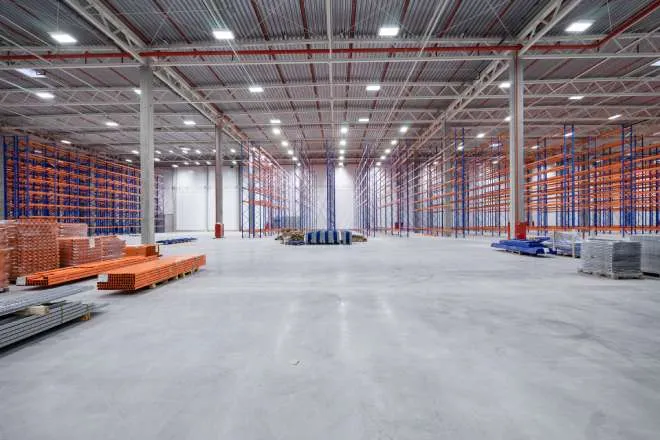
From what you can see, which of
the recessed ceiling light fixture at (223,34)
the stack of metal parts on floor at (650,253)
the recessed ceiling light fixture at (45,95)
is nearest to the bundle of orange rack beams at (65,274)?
the recessed ceiling light fixture at (223,34)

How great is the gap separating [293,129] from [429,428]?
2342cm

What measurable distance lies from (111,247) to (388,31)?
12.1m

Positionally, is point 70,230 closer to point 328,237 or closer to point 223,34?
point 223,34

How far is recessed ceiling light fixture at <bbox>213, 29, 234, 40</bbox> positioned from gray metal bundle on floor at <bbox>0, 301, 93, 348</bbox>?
1117 cm

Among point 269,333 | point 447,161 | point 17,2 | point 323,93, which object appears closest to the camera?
point 269,333

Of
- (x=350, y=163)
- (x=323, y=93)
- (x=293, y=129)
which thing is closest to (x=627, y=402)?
(x=323, y=93)

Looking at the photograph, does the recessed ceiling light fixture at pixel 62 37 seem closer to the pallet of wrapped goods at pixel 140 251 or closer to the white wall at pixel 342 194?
the pallet of wrapped goods at pixel 140 251

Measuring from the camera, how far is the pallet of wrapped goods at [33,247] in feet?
22.0

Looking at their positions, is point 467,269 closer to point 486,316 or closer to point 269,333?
point 486,316

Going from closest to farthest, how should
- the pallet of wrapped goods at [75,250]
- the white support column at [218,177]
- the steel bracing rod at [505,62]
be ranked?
the pallet of wrapped goods at [75,250] < the steel bracing rod at [505,62] < the white support column at [218,177]

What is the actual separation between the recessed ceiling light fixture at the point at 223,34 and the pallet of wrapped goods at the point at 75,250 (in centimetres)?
859

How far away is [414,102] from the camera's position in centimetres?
1947

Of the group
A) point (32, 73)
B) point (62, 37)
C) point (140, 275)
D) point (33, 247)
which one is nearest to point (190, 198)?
point (32, 73)

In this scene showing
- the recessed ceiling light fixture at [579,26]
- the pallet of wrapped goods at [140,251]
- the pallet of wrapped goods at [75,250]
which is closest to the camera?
the pallet of wrapped goods at [75,250]
